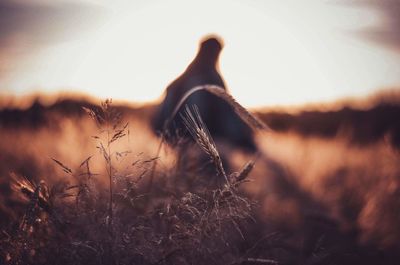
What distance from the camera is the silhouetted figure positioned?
4.41m

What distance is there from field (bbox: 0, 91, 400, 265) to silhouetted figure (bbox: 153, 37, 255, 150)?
18cm

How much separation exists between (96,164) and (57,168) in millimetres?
1146

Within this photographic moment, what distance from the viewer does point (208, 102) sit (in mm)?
4539

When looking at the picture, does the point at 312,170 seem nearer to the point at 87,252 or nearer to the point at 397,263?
the point at 397,263

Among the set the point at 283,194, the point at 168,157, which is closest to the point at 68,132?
the point at 283,194

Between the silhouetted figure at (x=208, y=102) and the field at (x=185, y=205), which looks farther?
the silhouetted figure at (x=208, y=102)

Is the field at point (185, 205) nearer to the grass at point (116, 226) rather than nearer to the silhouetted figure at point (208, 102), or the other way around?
the grass at point (116, 226)

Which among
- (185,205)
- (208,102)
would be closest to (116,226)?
(185,205)

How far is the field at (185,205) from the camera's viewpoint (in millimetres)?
1440

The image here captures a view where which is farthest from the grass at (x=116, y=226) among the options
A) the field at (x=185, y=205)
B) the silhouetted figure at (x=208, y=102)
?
the silhouetted figure at (x=208, y=102)

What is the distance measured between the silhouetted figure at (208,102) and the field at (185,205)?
0.18 meters

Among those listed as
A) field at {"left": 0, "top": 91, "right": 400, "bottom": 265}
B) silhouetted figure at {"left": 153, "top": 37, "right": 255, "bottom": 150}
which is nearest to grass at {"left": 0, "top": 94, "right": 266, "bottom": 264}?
field at {"left": 0, "top": 91, "right": 400, "bottom": 265}

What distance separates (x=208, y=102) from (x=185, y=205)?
3219mm

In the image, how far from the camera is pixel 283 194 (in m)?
4.49
